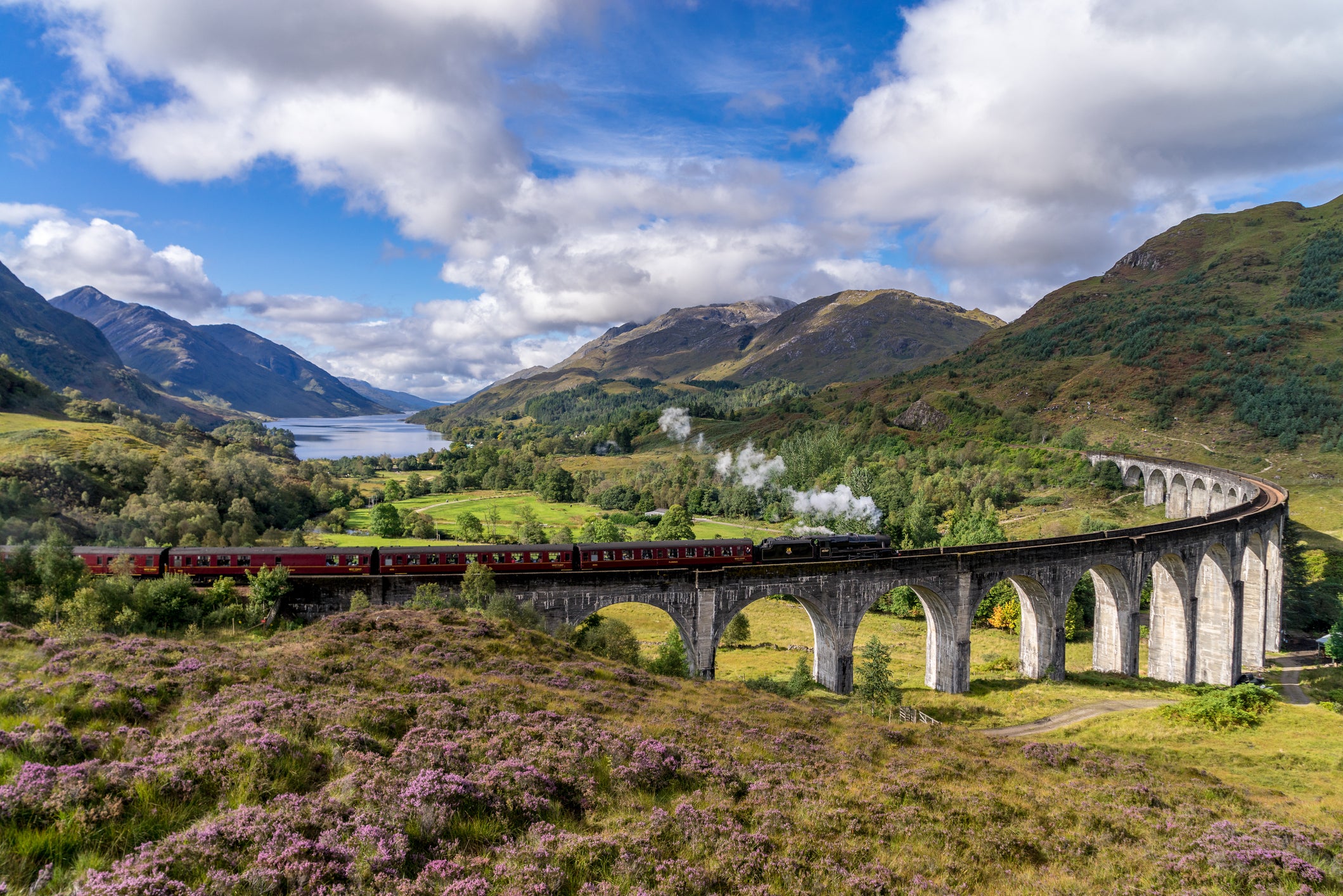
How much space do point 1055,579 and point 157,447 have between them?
359ft

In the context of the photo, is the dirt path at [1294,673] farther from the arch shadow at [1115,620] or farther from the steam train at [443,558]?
the steam train at [443,558]

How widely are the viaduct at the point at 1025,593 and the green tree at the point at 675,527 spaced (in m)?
48.3

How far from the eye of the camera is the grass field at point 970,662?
37.5 meters

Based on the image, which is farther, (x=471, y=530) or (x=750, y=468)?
(x=750, y=468)

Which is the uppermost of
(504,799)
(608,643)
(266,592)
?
(504,799)

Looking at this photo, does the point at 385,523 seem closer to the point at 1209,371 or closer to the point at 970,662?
the point at 970,662

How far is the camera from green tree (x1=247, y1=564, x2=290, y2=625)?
3069cm

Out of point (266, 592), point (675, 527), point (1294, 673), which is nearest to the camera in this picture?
point (266, 592)

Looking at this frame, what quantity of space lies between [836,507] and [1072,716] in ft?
213

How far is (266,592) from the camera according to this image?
1214 inches

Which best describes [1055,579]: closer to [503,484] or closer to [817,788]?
[817,788]

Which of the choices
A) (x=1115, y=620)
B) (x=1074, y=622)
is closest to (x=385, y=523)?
(x=1115, y=620)

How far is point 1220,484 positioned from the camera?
79.6 m

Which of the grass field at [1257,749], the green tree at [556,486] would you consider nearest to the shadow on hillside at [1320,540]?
the grass field at [1257,749]
